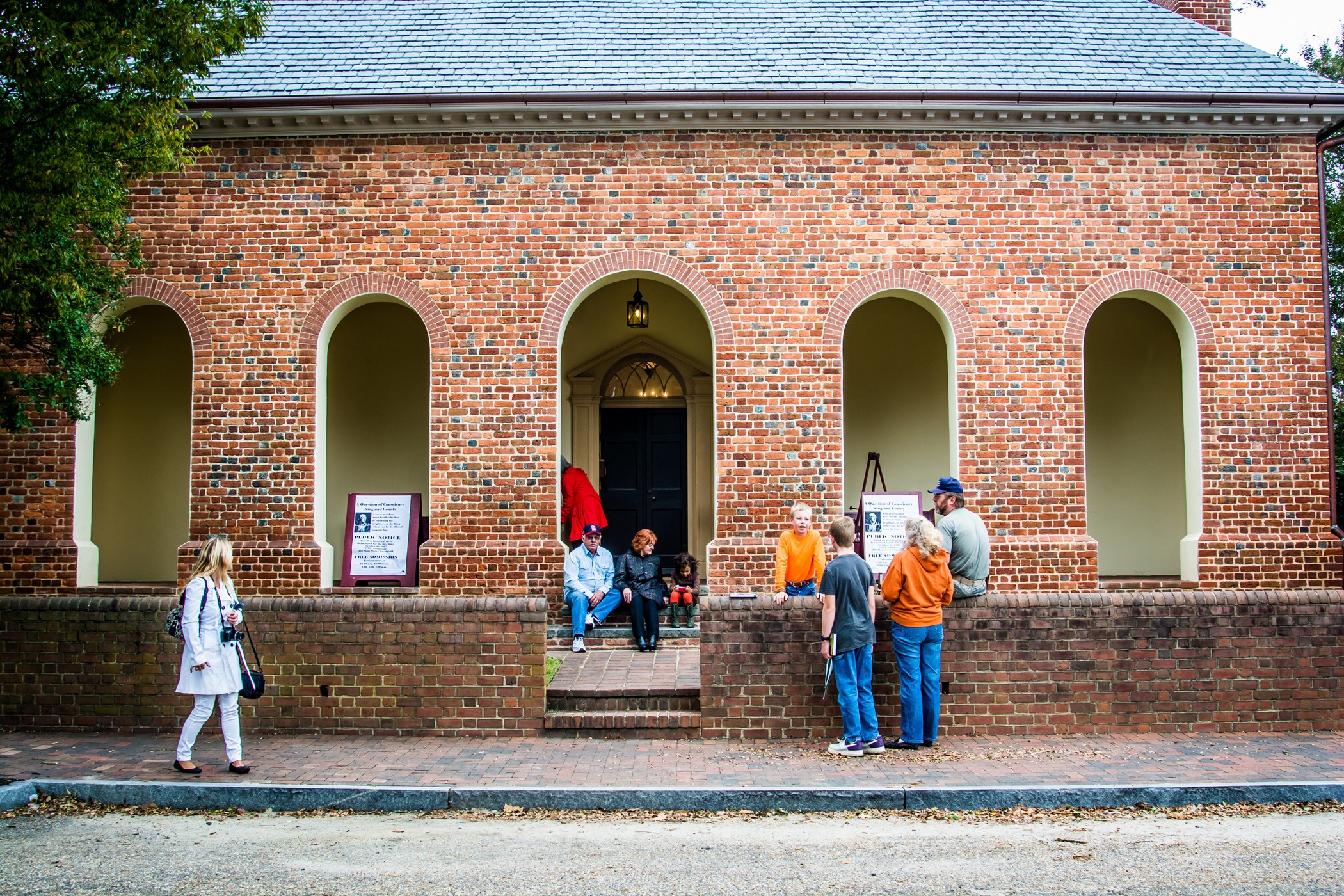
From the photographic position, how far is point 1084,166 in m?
10.4

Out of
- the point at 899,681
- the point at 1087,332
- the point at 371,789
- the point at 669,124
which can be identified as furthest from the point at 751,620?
the point at 1087,332

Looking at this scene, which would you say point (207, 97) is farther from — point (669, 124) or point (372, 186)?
point (669, 124)

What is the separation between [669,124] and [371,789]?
296 inches

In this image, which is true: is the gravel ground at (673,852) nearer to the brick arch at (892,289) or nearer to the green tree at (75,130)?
the green tree at (75,130)

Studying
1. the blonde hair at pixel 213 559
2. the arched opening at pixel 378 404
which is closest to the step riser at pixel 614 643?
the arched opening at pixel 378 404

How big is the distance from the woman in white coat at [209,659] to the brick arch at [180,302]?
4333 millimetres

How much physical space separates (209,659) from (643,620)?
4.35 meters

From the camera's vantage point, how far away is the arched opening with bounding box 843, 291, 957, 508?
40.9ft

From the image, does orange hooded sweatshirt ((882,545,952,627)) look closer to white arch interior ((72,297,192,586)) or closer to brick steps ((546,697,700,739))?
brick steps ((546,697,700,739))

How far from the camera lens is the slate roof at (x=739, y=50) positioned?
10312mm

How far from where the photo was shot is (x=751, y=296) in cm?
1025

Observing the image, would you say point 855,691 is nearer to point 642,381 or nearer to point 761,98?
point 761,98

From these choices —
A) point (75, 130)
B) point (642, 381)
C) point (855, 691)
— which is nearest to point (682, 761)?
point (855, 691)

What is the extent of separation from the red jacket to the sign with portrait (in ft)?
10.1
